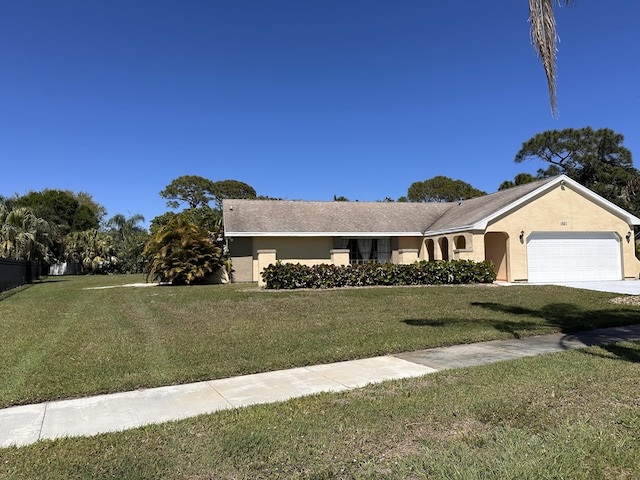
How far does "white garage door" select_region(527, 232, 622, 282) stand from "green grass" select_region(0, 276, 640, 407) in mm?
5318

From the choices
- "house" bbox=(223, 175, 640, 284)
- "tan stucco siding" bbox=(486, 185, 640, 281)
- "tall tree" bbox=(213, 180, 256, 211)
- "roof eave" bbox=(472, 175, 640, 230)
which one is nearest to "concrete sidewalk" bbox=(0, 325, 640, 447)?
"roof eave" bbox=(472, 175, 640, 230)

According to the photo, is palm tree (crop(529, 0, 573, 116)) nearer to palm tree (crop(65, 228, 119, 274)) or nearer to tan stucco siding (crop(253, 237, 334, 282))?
tan stucco siding (crop(253, 237, 334, 282))

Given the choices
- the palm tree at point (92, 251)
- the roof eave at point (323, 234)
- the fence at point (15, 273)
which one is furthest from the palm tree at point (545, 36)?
the palm tree at point (92, 251)

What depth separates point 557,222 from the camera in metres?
21.9

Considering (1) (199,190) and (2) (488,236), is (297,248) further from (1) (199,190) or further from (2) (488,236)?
(1) (199,190)

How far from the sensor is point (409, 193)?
2222 inches

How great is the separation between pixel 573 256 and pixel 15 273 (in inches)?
1086

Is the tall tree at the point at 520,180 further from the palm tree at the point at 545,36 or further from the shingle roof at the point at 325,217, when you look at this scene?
the palm tree at the point at 545,36

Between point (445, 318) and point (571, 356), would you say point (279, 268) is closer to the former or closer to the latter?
point (445, 318)

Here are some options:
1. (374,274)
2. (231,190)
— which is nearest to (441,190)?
(231,190)

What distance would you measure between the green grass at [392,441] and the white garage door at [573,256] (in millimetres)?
17418

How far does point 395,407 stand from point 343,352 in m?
2.80

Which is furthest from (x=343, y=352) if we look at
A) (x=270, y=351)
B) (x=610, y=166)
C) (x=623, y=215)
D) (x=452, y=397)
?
(x=610, y=166)

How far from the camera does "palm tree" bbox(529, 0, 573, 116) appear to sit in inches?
294
